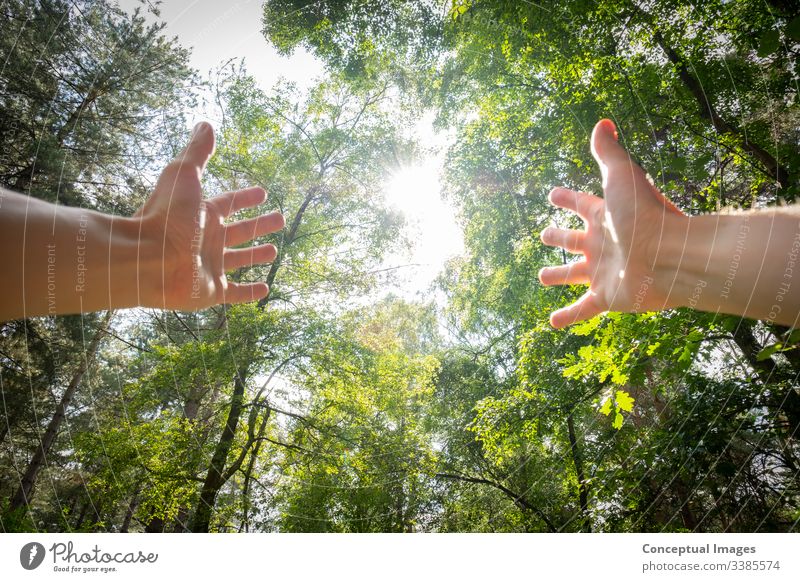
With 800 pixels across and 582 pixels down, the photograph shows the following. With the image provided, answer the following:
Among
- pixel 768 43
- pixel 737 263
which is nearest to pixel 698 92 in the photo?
pixel 768 43

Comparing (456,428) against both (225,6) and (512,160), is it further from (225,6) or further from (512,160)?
(225,6)

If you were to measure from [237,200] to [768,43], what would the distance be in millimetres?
2960

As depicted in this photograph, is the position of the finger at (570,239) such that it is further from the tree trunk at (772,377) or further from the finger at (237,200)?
the tree trunk at (772,377)

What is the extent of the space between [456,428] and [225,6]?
412 centimetres

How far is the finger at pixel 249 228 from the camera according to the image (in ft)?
2.86

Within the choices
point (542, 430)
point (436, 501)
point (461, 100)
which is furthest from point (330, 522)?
point (461, 100)

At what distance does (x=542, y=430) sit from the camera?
295cm

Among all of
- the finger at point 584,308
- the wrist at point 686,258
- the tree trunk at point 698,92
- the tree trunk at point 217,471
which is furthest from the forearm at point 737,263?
the tree trunk at point 217,471

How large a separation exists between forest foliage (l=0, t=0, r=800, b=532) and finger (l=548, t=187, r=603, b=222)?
1089 mm

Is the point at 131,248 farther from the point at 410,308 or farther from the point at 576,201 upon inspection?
the point at 410,308

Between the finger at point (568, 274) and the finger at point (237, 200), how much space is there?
678 mm

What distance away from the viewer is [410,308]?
3822mm
